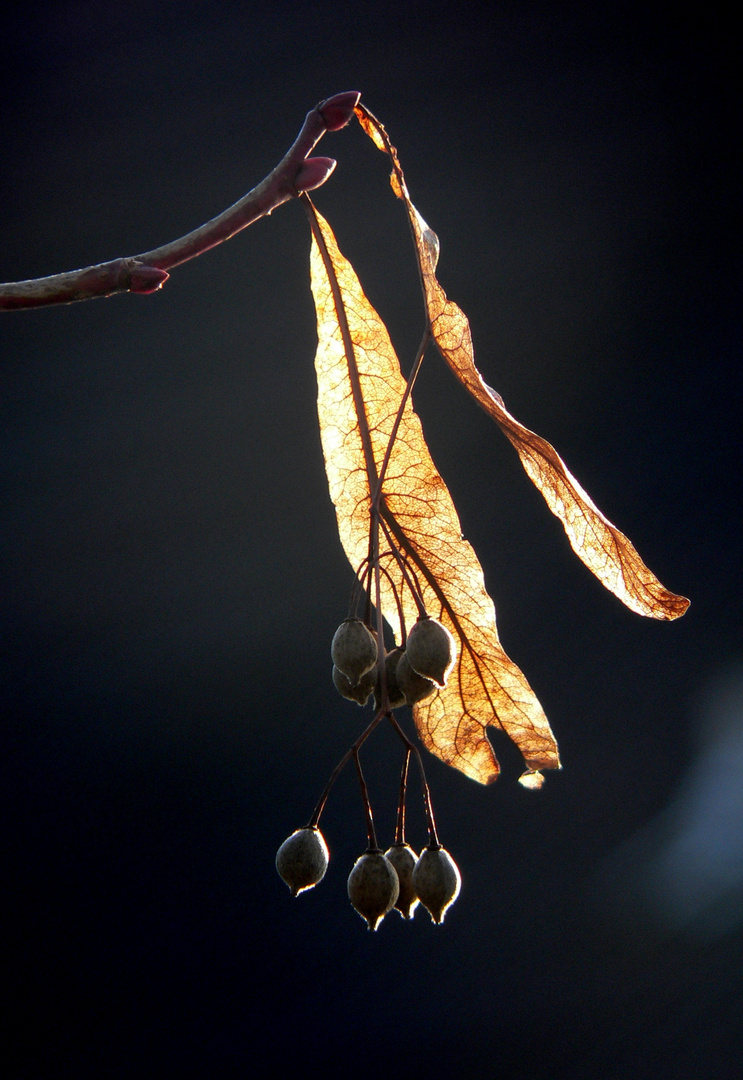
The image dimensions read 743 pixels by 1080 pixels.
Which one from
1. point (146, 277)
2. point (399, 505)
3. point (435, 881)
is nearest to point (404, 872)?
point (435, 881)

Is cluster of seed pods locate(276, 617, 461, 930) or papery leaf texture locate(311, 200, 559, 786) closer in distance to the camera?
cluster of seed pods locate(276, 617, 461, 930)

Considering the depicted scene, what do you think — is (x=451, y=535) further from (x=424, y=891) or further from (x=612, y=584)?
(x=424, y=891)

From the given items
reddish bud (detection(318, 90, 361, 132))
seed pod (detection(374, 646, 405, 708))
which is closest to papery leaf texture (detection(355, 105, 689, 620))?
reddish bud (detection(318, 90, 361, 132))

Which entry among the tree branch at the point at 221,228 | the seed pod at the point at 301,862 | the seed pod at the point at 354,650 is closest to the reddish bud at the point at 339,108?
the tree branch at the point at 221,228

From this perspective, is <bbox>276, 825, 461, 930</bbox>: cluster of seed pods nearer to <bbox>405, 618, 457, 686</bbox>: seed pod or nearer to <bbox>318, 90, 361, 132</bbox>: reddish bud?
<bbox>405, 618, 457, 686</bbox>: seed pod

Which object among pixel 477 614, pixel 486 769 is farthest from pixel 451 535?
pixel 486 769

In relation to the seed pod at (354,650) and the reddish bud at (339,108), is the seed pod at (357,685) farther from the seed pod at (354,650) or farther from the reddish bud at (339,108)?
the reddish bud at (339,108)
